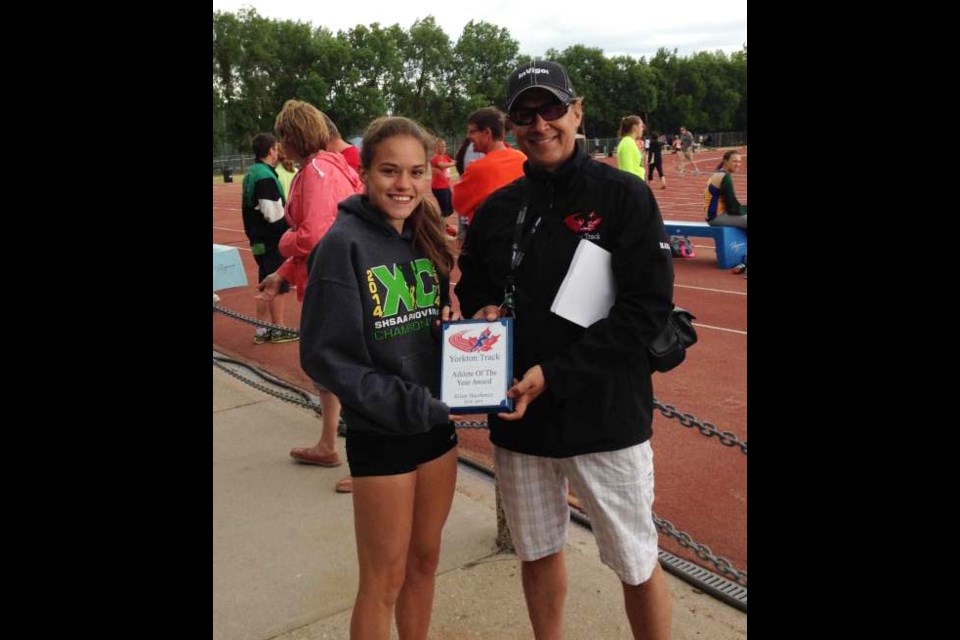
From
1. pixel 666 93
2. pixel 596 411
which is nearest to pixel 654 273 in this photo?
pixel 596 411

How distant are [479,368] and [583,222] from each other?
493mm

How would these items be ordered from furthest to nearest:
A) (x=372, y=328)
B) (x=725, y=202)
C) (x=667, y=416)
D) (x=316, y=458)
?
(x=725, y=202) → (x=316, y=458) → (x=667, y=416) → (x=372, y=328)

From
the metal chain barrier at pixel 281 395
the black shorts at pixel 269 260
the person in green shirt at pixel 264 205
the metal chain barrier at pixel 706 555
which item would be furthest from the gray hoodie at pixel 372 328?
the black shorts at pixel 269 260

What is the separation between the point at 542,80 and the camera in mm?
2176

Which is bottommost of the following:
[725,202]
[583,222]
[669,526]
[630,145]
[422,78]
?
[669,526]

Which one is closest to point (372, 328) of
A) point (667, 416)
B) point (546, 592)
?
point (546, 592)

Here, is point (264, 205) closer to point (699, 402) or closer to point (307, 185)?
point (307, 185)

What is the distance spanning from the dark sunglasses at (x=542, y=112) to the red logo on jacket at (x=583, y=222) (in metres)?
0.29

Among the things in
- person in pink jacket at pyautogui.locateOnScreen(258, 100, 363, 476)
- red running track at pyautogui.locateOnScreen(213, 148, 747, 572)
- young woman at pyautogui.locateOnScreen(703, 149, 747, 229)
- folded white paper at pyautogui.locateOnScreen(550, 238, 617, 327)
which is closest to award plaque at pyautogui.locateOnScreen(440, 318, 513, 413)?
folded white paper at pyautogui.locateOnScreen(550, 238, 617, 327)

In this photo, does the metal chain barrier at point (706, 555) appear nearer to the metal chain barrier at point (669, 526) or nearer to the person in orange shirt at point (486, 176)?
the metal chain barrier at point (669, 526)
